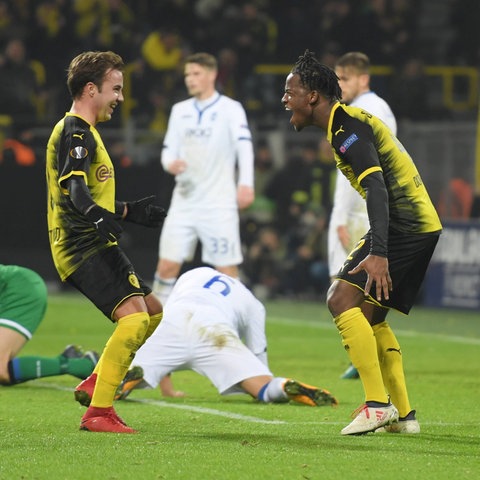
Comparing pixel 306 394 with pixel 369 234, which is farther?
pixel 306 394

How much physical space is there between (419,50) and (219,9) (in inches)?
161

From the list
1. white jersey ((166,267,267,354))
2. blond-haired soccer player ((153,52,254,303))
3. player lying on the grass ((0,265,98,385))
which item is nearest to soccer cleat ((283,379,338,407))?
white jersey ((166,267,267,354))

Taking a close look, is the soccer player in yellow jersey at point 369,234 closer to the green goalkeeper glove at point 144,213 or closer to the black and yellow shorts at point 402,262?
the black and yellow shorts at point 402,262

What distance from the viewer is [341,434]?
23.3 feet

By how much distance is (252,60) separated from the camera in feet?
76.1

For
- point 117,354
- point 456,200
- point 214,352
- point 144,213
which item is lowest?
point 456,200

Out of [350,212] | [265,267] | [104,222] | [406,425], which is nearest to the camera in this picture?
[104,222]

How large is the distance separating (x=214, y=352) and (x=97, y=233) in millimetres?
1697

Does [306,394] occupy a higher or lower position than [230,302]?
lower

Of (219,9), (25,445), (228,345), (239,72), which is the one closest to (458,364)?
(228,345)

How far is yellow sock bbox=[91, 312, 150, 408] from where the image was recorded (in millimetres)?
7023

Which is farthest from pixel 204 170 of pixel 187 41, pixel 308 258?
pixel 187 41

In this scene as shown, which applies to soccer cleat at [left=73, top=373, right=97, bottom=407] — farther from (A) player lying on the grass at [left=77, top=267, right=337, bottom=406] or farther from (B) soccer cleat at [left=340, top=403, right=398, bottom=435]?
(B) soccer cleat at [left=340, top=403, right=398, bottom=435]

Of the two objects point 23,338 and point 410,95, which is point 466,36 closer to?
point 410,95
